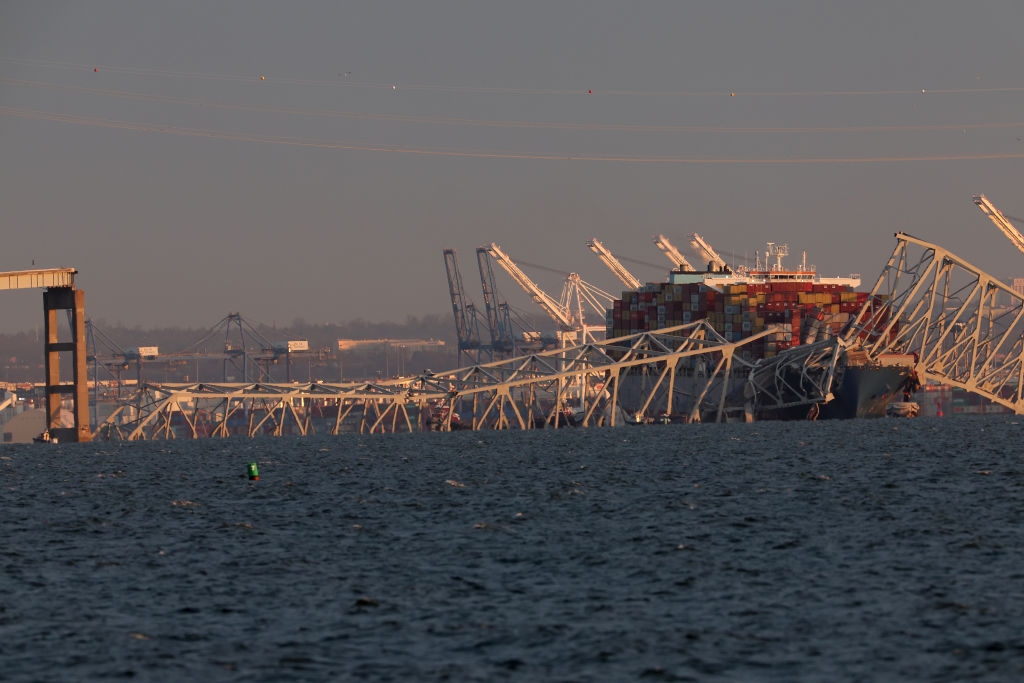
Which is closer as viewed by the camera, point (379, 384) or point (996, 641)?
point (996, 641)

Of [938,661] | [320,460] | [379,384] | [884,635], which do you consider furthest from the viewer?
[379,384]

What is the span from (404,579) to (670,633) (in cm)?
1018

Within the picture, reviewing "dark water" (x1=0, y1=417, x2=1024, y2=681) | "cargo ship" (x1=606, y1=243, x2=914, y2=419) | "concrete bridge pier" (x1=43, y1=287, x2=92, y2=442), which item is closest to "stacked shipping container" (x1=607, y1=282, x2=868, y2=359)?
"cargo ship" (x1=606, y1=243, x2=914, y2=419)

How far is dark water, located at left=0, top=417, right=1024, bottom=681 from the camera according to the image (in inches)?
1163

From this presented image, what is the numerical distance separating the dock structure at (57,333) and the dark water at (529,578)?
66.4m

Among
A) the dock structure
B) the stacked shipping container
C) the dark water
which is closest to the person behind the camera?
the dark water

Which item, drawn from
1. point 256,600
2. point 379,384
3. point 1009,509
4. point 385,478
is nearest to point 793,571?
point 256,600

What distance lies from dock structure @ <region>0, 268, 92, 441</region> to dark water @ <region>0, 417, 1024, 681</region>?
218ft

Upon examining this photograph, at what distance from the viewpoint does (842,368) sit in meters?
156

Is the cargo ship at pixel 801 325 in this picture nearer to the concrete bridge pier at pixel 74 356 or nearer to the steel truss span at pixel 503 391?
the steel truss span at pixel 503 391

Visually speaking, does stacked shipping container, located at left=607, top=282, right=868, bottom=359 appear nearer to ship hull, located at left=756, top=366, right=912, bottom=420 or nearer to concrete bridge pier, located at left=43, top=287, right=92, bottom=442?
ship hull, located at left=756, top=366, right=912, bottom=420

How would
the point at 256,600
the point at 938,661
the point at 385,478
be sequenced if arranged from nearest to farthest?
the point at 938,661 → the point at 256,600 → the point at 385,478

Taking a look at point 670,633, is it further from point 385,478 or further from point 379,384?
point 379,384

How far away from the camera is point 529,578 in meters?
39.6
